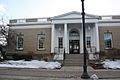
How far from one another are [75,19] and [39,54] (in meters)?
7.91

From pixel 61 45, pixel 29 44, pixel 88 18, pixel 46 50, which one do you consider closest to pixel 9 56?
pixel 29 44

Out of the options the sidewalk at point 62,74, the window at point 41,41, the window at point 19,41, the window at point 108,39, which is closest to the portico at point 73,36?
the window at point 108,39

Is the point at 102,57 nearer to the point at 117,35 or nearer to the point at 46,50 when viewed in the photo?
the point at 117,35

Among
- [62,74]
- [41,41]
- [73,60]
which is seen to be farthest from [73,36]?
[62,74]

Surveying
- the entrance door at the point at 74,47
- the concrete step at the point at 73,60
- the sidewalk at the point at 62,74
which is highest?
the entrance door at the point at 74,47

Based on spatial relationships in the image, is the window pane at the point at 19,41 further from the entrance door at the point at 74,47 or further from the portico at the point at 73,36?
the entrance door at the point at 74,47

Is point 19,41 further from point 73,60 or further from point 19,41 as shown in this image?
point 73,60

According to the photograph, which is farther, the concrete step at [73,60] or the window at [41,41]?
the window at [41,41]

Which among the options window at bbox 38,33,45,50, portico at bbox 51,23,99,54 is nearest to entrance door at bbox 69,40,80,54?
portico at bbox 51,23,99,54

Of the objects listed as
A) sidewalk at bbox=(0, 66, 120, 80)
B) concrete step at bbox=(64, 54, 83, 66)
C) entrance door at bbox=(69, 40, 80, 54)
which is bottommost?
sidewalk at bbox=(0, 66, 120, 80)

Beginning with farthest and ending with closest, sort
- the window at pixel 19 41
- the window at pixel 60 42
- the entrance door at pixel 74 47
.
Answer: the window at pixel 19 41
the entrance door at pixel 74 47
the window at pixel 60 42

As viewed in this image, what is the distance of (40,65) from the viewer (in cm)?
2062

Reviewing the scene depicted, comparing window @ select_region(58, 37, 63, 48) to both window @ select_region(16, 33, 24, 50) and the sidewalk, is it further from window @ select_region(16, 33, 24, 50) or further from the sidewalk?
the sidewalk

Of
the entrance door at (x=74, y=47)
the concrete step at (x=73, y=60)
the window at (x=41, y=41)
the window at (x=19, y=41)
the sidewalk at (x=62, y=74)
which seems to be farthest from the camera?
the window at (x=19, y=41)
